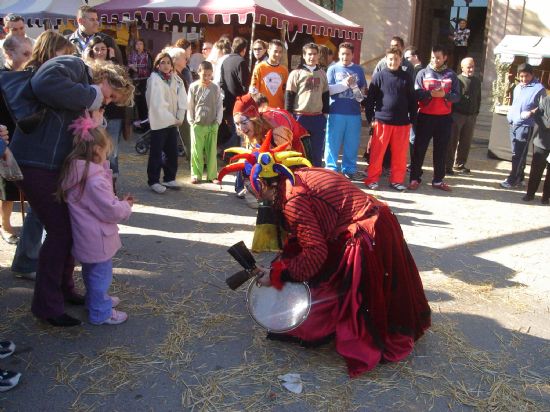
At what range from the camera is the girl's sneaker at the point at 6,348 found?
10.4 ft

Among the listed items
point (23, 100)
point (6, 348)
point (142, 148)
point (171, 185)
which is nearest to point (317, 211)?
point (23, 100)

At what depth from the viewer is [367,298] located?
10.7ft

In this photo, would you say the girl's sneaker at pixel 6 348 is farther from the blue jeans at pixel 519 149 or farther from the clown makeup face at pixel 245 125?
the blue jeans at pixel 519 149

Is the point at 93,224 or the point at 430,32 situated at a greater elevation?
the point at 430,32

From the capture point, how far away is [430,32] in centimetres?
1802

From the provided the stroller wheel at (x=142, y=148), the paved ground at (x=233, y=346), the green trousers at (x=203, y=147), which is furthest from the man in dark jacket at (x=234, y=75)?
the paved ground at (x=233, y=346)

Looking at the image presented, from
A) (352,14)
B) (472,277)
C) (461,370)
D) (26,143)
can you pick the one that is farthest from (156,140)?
(352,14)

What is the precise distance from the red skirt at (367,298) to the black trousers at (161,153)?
3.83 m

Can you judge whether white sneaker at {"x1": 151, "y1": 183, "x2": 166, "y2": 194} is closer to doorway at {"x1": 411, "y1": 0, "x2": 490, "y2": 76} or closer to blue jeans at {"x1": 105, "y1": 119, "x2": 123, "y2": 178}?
blue jeans at {"x1": 105, "y1": 119, "x2": 123, "y2": 178}

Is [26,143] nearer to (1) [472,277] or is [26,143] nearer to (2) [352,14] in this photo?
(1) [472,277]

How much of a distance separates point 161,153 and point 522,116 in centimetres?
514

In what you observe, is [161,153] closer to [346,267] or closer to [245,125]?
[245,125]

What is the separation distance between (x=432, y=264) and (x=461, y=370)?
1791mm

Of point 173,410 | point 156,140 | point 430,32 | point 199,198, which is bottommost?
point 173,410
